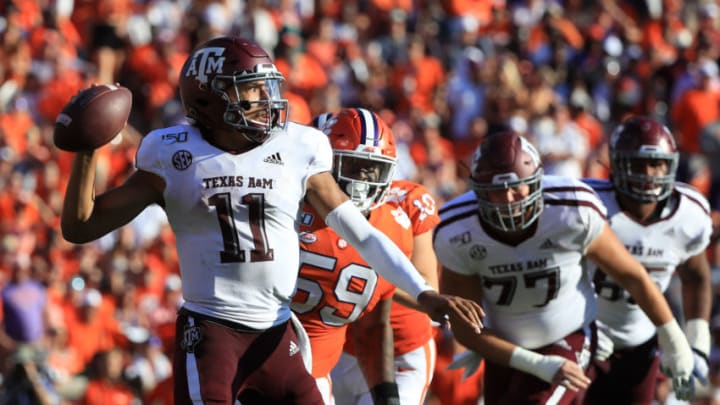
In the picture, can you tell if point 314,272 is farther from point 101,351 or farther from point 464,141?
point 464,141

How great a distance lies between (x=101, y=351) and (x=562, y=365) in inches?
160

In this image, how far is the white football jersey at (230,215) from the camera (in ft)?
13.3

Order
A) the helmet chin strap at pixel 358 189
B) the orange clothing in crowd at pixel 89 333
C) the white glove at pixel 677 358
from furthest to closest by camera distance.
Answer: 1. the orange clothing in crowd at pixel 89 333
2. the white glove at pixel 677 358
3. the helmet chin strap at pixel 358 189

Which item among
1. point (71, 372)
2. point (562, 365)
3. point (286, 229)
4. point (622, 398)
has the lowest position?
point (71, 372)

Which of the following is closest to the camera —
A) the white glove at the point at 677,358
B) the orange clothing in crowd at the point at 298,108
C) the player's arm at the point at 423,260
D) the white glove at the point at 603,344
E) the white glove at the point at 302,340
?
the white glove at the point at 302,340

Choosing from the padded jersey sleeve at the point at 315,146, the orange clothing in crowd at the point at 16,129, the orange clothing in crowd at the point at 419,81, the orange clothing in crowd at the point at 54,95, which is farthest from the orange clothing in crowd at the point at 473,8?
the padded jersey sleeve at the point at 315,146

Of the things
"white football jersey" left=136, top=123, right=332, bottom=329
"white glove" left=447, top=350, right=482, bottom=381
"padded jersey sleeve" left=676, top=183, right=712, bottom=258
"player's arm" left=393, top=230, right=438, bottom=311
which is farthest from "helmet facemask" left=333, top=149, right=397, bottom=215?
"padded jersey sleeve" left=676, top=183, right=712, bottom=258

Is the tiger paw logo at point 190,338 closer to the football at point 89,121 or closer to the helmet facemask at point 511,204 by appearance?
the football at point 89,121

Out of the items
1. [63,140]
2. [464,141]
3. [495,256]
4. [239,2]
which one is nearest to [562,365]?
[495,256]

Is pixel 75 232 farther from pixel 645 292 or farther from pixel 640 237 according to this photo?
pixel 640 237

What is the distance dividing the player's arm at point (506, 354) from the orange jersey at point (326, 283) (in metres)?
0.60

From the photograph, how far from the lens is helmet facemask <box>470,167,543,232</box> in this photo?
5.32 meters

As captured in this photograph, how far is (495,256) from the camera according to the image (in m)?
5.51

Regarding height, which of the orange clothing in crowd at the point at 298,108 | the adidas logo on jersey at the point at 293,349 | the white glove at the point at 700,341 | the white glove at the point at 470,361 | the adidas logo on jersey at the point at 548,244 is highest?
the adidas logo on jersey at the point at 293,349
